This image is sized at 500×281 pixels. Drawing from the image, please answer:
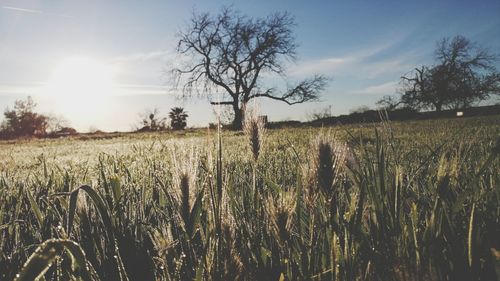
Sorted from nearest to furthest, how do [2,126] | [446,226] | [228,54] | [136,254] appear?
1. [446,226]
2. [136,254]
3. [228,54]
4. [2,126]

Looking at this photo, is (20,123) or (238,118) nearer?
(238,118)

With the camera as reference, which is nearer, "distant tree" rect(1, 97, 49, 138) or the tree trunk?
the tree trunk

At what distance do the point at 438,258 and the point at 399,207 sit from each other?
18cm

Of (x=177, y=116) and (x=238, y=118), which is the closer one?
(x=238, y=118)

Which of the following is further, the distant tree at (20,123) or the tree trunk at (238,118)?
the distant tree at (20,123)

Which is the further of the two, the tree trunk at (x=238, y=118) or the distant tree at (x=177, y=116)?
the distant tree at (x=177, y=116)

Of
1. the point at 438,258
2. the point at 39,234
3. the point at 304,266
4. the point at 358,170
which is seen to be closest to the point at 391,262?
the point at 438,258

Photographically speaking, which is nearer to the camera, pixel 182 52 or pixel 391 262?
pixel 391 262

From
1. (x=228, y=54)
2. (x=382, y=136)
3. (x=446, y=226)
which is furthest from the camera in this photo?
(x=228, y=54)

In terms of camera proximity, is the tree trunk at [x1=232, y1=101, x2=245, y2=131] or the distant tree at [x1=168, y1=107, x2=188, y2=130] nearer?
the tree trunk at [x1=232, y1=101, x2=245, y2=131]

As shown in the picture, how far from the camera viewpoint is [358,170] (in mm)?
1276

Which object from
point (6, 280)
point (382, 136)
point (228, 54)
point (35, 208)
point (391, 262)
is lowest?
point (6, 280)

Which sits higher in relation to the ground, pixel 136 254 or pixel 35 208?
pixel 35 208

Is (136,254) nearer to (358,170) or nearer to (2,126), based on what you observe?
(358,170)
